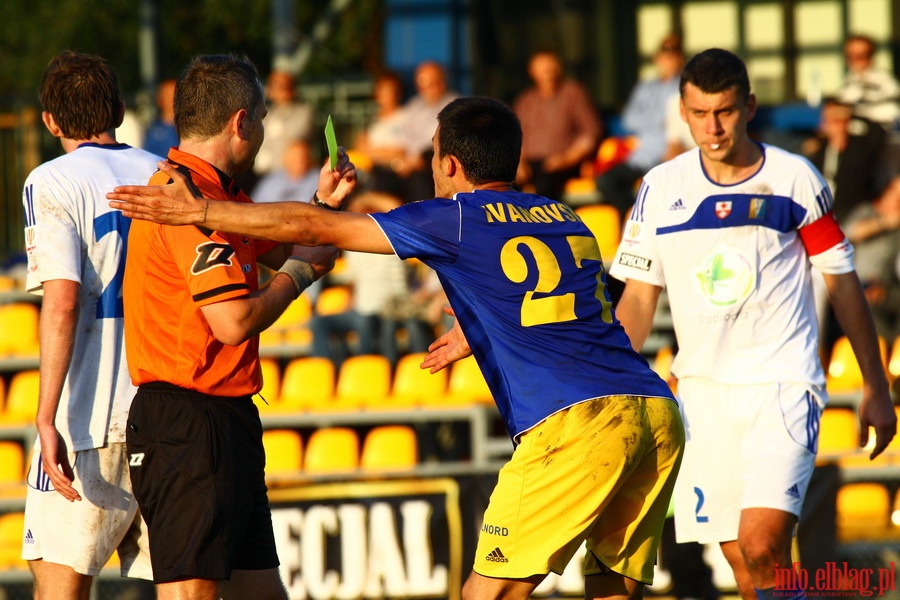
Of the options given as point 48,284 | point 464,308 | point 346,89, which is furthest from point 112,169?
point 346,89

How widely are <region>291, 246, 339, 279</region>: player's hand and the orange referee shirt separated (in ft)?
0.64

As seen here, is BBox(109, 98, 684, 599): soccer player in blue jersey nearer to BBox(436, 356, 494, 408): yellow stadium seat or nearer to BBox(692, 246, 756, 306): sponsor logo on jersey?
BBox(692, 246, 756, 306): sponsor logo on jersey

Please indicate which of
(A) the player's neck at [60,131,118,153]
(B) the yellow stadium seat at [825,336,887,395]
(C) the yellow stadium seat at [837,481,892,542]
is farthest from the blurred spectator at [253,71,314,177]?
(A) the player's neck at [60,131,118,153]

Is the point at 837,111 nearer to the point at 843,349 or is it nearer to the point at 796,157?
the point at 843,349

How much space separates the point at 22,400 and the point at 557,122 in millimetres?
5332

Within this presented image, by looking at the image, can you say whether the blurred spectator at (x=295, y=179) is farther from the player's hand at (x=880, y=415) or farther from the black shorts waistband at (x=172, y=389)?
the black shorts waistband at (x=172, y=389)

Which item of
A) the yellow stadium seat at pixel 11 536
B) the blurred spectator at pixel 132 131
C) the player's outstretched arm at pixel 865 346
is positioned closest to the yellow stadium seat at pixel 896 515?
the player's outstretched arm at pixel 865 346

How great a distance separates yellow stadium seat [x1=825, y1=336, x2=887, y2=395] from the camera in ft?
29.9

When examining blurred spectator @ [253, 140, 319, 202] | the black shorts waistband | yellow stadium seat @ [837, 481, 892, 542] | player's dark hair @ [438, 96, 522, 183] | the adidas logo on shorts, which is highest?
blurred spectator @ [253, 140, 319, 202]

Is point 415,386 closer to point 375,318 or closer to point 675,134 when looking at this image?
point 375,318

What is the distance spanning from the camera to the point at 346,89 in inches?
609

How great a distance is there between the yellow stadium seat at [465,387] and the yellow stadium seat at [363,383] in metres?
0.49

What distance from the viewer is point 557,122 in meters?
11.8

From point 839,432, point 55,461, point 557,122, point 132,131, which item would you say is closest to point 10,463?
point 132,131
